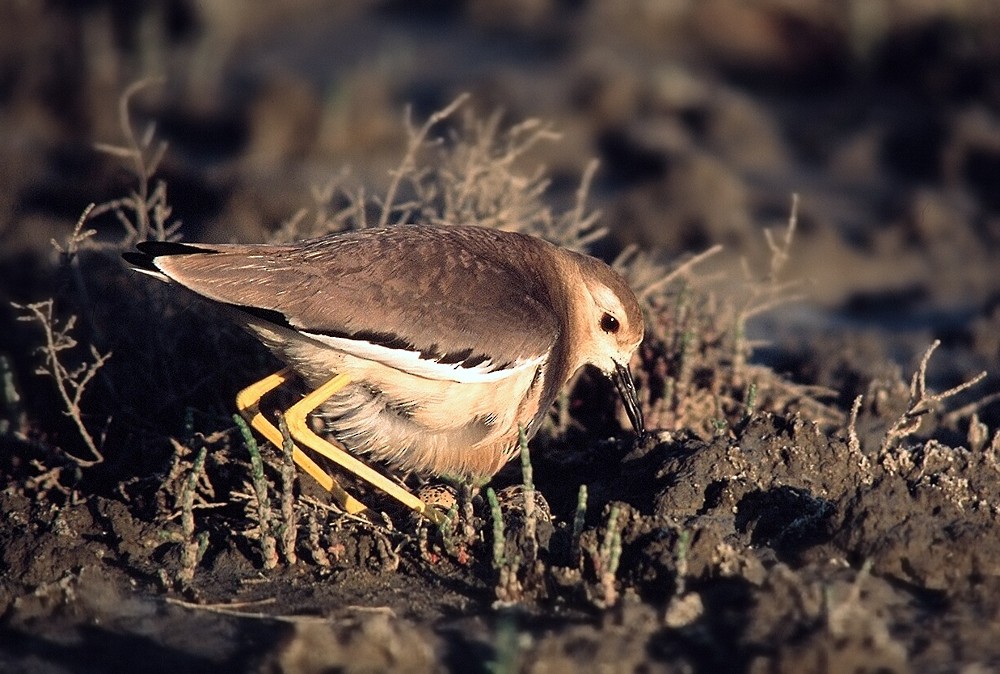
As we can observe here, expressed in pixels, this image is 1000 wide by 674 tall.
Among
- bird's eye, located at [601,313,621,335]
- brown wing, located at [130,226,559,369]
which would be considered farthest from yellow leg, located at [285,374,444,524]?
bird's eye, located at [601,313,621,335]

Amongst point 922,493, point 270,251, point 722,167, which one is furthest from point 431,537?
point 722,167

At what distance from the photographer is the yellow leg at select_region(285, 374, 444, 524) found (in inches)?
230

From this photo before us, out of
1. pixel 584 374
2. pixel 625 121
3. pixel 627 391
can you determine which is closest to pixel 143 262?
pixel 627 391

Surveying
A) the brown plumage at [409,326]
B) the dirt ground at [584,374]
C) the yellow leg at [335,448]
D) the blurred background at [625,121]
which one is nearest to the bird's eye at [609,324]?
the brown plumage at [409,326]

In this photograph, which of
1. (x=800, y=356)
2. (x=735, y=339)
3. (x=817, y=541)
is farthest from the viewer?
(x=800, y=356)

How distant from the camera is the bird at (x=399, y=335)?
570 centimetres

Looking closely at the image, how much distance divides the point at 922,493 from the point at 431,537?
2.11 m

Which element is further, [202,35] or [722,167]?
[202,35]

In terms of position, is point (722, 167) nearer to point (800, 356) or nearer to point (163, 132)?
point (800, 356)

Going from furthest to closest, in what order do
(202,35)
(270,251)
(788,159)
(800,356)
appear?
(202,35), (788,159), (800,356), (270,251)

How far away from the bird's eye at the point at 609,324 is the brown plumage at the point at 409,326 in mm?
341

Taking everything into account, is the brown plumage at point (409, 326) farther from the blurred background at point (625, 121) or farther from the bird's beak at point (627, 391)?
the blurred background at point (625, 121)

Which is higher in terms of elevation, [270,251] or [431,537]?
[270,251]

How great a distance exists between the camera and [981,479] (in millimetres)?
5629
